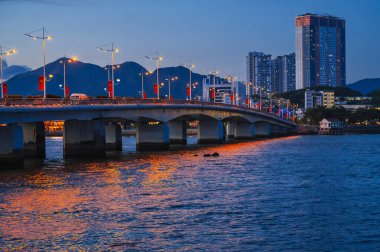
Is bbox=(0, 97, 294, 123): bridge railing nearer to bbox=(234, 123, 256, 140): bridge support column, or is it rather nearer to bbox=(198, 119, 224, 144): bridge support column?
bbox=(198, 119, 224, 144): bridge support column

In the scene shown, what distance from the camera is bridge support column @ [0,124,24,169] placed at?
62.4 metres

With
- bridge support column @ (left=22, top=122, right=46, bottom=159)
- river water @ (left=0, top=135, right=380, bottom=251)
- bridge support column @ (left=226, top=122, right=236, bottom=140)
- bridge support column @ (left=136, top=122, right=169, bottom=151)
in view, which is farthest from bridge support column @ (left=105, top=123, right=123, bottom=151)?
bridge support column @ (left=226, top=122, right=236, bottom=140)

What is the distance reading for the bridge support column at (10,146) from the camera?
205 ft

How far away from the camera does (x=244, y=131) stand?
15850 cm

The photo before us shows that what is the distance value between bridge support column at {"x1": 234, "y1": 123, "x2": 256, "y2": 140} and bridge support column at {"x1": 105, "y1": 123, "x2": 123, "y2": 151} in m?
51.9

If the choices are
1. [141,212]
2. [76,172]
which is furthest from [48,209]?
[76,172]

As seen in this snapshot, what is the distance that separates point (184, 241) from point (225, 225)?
4.07 meters

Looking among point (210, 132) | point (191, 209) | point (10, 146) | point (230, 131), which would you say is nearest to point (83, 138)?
point (10, 146)

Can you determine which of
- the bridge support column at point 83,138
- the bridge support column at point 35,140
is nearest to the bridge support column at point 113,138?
the bridge support column at point 35,140

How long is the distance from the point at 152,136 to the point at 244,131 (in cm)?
5666

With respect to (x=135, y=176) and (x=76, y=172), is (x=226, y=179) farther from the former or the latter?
(x=76, y=172)

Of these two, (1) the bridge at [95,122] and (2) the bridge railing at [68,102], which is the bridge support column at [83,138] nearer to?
(1) the bridge at [95,122]

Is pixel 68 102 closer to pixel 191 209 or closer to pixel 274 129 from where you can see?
pixel 191 209

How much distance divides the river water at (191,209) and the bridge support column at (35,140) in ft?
65.2
